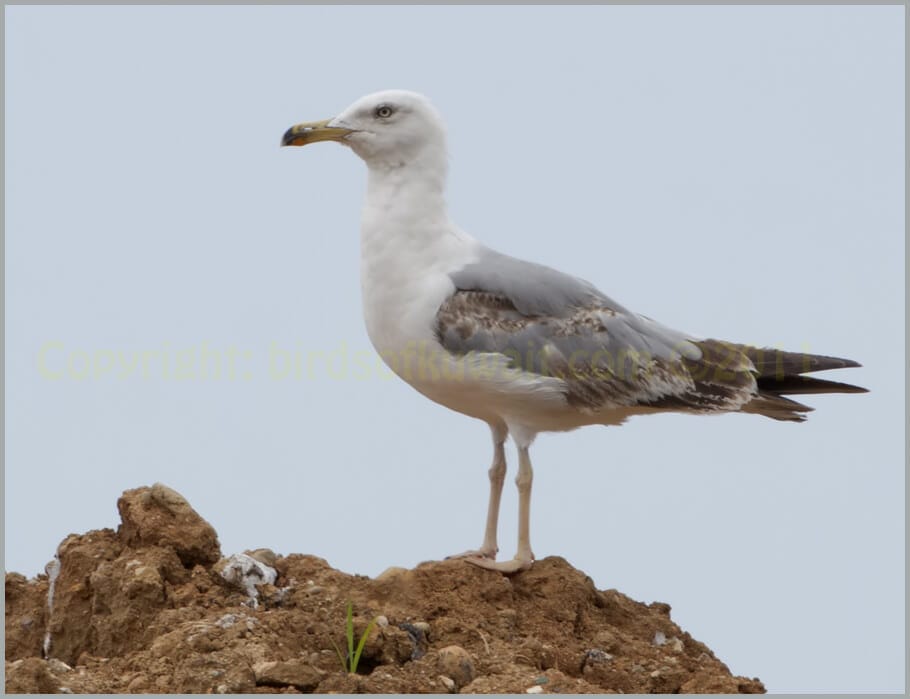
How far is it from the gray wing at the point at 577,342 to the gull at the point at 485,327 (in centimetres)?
1

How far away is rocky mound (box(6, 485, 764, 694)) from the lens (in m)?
9.40

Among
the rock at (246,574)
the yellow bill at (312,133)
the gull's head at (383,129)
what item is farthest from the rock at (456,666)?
the yellow bill at (312,133)

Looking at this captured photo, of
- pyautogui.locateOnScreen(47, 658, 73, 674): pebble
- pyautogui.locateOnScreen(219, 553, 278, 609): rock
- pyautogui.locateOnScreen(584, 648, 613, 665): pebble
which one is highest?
pyautogui.locateOnScreen(219, 553, 278, 609): rock

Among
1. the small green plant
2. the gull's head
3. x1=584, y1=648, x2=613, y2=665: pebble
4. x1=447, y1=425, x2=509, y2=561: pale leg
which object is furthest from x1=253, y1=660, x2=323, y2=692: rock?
the gull's head

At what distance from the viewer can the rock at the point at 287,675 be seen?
922 cm

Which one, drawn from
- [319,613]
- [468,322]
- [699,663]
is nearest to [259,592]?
[319,613]

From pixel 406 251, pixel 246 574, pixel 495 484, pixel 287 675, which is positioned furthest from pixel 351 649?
pixel 406 251

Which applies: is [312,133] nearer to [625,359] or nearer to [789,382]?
[625,359]

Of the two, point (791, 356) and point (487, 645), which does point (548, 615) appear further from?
point (791, 356)

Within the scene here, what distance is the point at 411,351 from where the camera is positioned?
11.0 metres

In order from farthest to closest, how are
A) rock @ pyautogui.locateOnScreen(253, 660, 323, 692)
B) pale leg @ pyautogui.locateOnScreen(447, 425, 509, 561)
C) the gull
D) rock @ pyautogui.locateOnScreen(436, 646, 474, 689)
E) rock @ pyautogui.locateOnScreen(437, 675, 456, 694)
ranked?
pale leg @ pyautogui.locateOnScreen(447, 425, 509, 561) → the gull → rock @ pyautogui.locateOnScreen(436, 646, 474, 689) → rock @ pyautogui.locateOnScreen(437, 675, 456, 694) → rock @ pyautogui.locateOnScreen(253, 660, 323, 692)

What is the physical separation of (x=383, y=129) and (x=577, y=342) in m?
2.09

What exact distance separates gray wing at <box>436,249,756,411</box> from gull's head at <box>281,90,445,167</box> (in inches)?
37.5

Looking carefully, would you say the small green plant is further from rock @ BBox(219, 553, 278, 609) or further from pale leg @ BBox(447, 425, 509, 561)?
pale leg @ BBox(447, 425, 509, 561)
